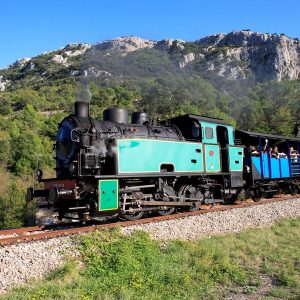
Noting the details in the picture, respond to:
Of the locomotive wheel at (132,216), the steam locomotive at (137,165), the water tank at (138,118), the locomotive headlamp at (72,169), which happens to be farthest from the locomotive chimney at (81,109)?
the locomotive wheel at (132,216)

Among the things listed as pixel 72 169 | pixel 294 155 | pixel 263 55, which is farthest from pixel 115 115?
pixel 263 55

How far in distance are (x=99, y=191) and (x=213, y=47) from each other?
6471 inches

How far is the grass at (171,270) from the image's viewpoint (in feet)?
17.4

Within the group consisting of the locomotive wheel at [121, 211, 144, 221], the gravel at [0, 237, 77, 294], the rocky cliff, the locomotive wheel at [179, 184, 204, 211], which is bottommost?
the gravel at [0, 237, 77, 294]

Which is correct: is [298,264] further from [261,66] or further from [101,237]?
[261,66]

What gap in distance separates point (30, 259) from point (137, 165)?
12.9 feet

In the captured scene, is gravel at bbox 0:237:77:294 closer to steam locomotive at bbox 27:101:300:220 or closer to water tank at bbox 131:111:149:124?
steam locomotive at bbox 27:101:300:220

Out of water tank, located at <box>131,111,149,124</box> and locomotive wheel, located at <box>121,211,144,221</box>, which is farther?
water tank, located at <box>131,111,149,124</box>

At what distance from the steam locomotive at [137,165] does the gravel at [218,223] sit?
3.10 ft

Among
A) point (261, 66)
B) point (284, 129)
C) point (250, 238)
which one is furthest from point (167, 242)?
point (261, 66)

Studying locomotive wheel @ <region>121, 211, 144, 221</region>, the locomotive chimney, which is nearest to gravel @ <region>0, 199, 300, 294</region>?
locomotive wheel @ <region>121, 211, 144, 221</region>

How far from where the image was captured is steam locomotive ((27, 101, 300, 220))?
847 centimetres

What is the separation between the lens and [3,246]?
21.1ft

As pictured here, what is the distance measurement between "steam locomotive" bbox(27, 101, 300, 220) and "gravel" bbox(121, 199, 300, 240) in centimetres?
94
